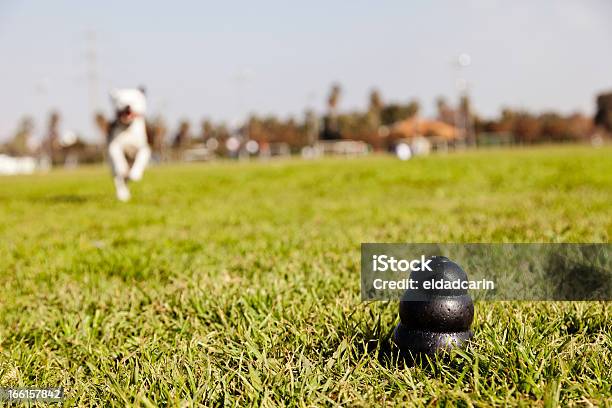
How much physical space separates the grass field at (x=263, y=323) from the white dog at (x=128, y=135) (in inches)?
112

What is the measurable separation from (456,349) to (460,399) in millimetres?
245

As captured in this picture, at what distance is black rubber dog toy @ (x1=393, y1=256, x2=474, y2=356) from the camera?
205 cm

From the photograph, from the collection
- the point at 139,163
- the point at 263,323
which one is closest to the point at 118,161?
the point at 139,163

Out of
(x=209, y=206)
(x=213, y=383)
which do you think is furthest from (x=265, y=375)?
(x=209, y=206)

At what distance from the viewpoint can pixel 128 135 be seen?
937 cm

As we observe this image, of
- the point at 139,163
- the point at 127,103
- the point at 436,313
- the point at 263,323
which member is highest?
the point at 127,103

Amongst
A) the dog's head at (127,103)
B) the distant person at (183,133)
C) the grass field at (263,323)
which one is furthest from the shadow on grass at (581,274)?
the distant person at (183,133)

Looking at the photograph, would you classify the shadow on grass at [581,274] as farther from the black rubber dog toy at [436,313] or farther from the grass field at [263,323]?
the black rubber dog toy at [436,313]

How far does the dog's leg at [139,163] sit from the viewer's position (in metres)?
9.38

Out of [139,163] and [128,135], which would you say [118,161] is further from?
[128,135]

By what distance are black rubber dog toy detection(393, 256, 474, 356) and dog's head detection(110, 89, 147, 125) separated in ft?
25.3

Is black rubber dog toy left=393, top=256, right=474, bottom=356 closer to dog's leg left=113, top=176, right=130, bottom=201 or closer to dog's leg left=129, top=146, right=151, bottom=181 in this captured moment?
dog's leg left=129, top=146, right=151, bottom=181

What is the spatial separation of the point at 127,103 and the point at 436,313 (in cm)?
785

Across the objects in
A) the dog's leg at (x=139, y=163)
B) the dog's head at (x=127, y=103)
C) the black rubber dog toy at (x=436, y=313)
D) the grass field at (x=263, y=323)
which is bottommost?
the grass field at (x=263, y=323)
